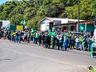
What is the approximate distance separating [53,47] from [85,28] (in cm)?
2072

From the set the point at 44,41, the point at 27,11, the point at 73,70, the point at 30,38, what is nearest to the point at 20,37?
the point at 30,38

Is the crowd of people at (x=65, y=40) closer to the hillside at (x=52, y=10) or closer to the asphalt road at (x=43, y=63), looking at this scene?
the asphalt road at (x=43, y=63)

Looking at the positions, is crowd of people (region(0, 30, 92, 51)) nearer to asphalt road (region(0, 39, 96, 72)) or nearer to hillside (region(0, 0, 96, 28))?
asphalt road (region(0, 39, 96, 72))

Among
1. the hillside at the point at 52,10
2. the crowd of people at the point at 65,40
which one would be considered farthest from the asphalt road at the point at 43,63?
the hillside at the point at 52,10

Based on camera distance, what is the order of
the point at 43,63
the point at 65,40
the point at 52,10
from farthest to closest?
the point at 52,10
the point at 65,40
the point at 43,63

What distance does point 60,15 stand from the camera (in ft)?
296

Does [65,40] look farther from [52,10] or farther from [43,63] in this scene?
[52,10]

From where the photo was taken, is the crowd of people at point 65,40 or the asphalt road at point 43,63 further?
the crowd of people at point 65,40

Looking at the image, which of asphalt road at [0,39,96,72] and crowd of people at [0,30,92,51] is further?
crowd of people at [0,30,92,51]

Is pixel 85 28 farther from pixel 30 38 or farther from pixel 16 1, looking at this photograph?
pixel 16 1

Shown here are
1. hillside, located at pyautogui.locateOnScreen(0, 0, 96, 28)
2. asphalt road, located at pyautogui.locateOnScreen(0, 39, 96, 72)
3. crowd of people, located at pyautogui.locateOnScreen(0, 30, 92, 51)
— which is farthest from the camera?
hillside, located at pyautogui.locateOnScreen(0, 0, 96, 28)

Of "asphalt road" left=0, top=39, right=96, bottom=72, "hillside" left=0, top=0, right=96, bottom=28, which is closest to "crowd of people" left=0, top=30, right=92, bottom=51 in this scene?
"asphalt road" left=0, top=39, right=96, bottom=72

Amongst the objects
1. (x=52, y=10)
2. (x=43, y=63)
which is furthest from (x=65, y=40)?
(x=52, y=10)

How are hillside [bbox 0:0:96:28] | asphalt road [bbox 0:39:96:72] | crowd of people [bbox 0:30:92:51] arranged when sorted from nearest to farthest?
1. asphalt road [bbox 0:39:96:72]
2. crowd of people [bbox 0:30:92:51]
3. hillside [bbox 0:0:96:28]
